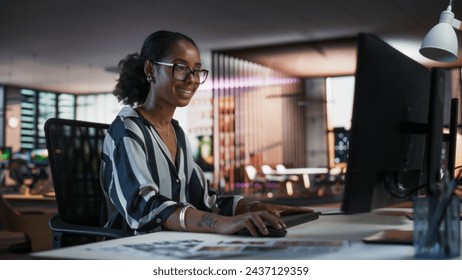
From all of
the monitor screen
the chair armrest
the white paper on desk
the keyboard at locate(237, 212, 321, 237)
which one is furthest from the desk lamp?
the monitor screen

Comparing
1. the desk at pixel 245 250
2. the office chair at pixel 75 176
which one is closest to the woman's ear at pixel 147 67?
the office chair at pixel 75 176

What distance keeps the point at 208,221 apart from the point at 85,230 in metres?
0.37

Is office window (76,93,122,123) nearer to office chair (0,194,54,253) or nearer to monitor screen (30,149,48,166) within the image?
monitor screen (30,149,48,166)

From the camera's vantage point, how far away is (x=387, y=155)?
1.01m

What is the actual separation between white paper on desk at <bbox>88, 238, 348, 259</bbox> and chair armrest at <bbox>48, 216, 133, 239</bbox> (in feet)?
0.99

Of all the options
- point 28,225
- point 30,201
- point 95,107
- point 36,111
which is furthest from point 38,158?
point 28,225

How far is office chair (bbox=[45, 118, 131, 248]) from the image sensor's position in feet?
4.77

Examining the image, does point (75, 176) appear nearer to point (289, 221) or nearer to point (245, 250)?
point (289, 221)

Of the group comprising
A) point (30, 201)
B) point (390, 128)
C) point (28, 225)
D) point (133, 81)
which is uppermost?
point (133, 81)

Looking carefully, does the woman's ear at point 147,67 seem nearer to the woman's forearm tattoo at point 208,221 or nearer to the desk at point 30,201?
the woman's forearm tattoo at point 208,221

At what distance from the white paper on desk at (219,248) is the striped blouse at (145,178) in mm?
225

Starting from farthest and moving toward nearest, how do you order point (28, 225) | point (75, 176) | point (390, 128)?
point (28, 225), point (75, 176), point (390, 128)

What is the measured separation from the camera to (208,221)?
1095 millimetres
